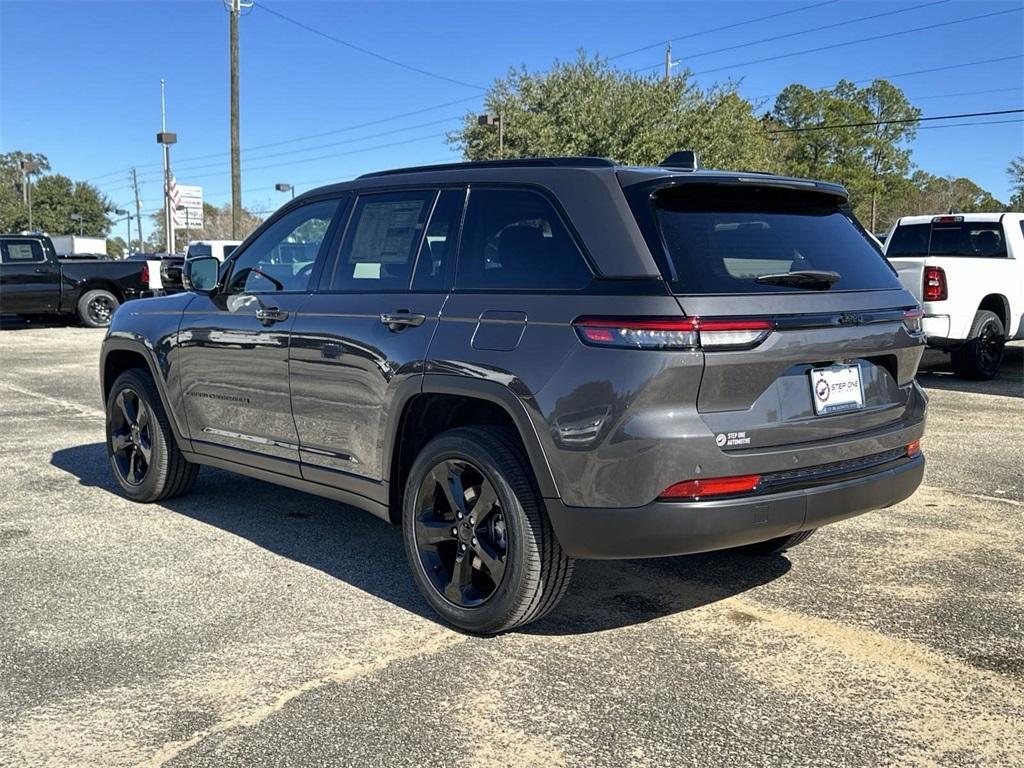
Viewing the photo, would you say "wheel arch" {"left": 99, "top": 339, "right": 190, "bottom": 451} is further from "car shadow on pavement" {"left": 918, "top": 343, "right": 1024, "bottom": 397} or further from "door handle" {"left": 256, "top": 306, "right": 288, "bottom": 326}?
"car shadow on pavement" {"left": 918, "top": 343, "right": 1024, "bottom": 397}

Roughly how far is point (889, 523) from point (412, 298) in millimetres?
3036

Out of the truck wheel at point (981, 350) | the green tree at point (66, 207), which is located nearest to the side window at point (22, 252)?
the truck wheel at point (981, 350)

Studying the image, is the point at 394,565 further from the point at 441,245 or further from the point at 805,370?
the point at 805,370

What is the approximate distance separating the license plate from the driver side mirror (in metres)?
3.21

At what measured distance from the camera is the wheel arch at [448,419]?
3496 millimetres

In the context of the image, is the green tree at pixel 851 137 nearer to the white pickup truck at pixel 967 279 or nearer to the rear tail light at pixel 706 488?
the white pickup truck at pixel 967 279

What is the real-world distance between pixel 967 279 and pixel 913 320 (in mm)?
7700

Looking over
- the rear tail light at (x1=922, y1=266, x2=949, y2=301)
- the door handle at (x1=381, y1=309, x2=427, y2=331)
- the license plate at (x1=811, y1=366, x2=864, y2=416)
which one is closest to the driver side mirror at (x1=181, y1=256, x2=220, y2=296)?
the door handle at (x1=381, y1=309, x2=427, y2=331)

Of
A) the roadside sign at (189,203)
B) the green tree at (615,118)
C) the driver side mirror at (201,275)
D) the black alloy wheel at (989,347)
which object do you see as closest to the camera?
the driver side mirror at (201,275)

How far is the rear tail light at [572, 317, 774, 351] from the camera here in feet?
10.6

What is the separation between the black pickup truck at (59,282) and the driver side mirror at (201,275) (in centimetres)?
1567

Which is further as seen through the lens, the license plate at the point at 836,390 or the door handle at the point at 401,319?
the door handle at the point at 401,319

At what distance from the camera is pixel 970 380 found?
1152 centimetres

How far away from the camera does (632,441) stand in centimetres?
325
